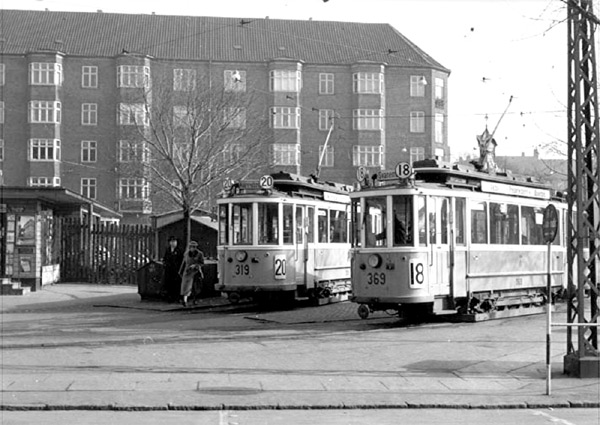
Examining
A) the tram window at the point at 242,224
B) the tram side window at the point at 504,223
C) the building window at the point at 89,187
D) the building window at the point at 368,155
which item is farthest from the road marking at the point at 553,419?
the building window at the point at 89,187

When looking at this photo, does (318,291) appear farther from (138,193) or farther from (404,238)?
(138,193)

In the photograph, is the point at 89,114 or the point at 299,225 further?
the point at 89,114

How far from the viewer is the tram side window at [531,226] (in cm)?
2158

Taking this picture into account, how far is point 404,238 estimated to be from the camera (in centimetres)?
1792

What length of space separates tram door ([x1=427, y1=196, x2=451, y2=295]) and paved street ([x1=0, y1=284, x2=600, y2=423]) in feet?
3.30

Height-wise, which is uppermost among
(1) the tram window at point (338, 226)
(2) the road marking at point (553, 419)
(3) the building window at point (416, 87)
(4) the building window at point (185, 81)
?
(3) the building window at point (416, 87)

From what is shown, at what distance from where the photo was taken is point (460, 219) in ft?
62.7

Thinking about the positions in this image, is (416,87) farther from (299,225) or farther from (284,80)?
(299,225)

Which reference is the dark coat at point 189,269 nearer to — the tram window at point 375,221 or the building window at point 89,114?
the tram window at point 375,221

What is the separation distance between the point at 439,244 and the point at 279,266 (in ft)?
16.5

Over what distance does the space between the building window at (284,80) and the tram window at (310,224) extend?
126 ft

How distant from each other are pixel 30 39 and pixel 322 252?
143 feet

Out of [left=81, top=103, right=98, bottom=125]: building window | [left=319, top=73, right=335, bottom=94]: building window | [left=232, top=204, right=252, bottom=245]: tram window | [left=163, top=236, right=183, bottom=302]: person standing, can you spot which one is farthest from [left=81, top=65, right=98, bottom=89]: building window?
[left=232, top=204, right=252, bottom=245]: tram window

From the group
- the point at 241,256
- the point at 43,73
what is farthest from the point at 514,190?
the point at 43,73
